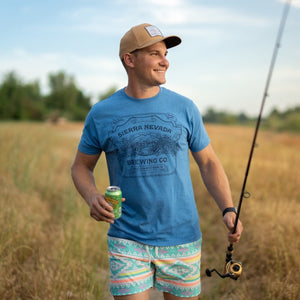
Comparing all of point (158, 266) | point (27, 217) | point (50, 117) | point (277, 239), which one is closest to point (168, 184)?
point (158, 266)

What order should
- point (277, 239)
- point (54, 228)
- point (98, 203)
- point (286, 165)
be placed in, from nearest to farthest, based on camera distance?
point (98, 203) < point (277, 239) < point (54, 228) < point (286, 165)

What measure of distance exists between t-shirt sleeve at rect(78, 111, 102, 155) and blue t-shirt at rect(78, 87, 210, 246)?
0.04m

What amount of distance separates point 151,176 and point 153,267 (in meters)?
0.54

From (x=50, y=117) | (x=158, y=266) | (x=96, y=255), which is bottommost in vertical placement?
(x=50, y=117)

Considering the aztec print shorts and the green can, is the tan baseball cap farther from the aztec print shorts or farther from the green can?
the aztec print shorts

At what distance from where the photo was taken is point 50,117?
5878 cm

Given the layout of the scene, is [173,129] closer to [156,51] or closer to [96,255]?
[156,51]

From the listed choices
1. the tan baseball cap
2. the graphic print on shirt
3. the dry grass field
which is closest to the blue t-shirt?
the graphic print on shirt

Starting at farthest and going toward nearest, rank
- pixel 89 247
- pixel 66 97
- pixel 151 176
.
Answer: pixel 66 97 < pixel 89 247 < pixel 151 176

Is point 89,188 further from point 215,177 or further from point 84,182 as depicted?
point 215,177

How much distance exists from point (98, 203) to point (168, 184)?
1.31ft

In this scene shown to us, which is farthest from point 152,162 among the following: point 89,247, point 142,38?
point 89,247

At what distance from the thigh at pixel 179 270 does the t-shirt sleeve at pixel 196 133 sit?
1.86ft

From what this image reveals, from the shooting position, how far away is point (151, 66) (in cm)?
207
